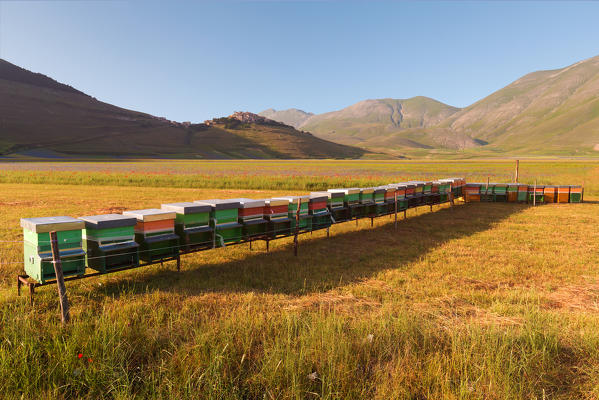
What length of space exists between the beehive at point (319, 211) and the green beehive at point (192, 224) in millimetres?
4075

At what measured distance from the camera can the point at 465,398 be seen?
382cm

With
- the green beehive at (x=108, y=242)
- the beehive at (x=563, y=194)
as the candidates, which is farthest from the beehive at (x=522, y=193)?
the green beehive at (x=108, y=242)

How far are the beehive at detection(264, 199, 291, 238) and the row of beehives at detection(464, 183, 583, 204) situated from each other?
18.4m

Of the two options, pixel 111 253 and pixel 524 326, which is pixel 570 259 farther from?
pixel 111 253

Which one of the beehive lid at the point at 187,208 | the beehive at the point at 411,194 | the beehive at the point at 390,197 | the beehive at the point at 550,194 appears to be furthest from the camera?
the beehive at the point at 550,194

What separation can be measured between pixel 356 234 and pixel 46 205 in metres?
18.2

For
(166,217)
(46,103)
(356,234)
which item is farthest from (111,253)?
(46,103)

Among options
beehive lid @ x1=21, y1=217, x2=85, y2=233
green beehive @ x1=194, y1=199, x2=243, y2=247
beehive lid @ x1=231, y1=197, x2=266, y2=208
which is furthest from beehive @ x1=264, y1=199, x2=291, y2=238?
beehive lid @ x1=21, y1=217, x2=85, y2=233

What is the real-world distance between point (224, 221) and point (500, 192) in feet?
71.9

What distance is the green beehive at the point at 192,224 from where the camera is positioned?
862 cm

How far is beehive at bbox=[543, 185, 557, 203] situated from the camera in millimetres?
23078

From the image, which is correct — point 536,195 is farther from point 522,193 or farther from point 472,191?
point 472,191

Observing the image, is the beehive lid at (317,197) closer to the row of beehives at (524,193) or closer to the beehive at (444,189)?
the beehive at (444,189)

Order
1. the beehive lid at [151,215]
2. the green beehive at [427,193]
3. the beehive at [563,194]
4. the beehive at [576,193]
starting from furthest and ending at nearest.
→ the beehive at [563,194] → the beehive at [576,193] → the green beehive at [427,193] → the beehive lid at [151,215]
